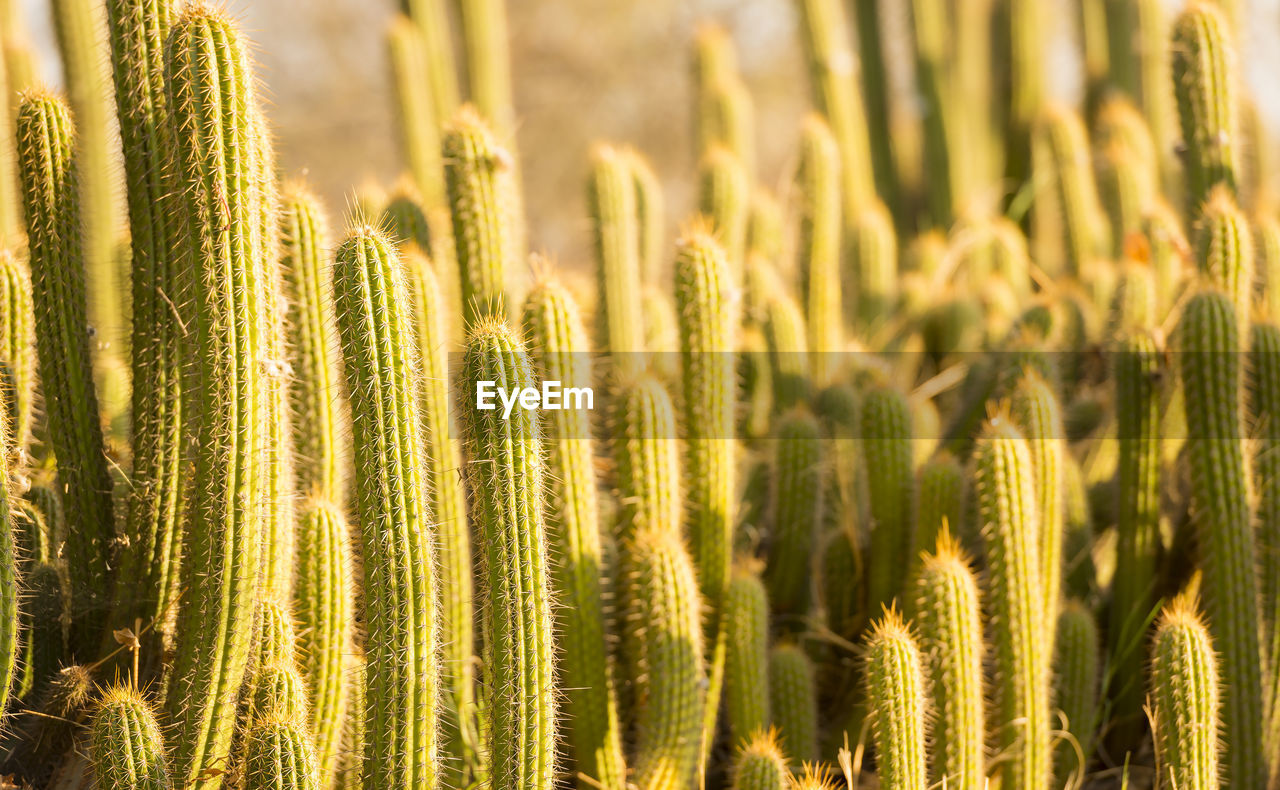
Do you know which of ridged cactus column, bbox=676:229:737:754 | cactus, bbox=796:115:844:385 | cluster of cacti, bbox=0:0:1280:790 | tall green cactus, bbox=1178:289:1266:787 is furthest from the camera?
cactus, bbox=796:115:844:385

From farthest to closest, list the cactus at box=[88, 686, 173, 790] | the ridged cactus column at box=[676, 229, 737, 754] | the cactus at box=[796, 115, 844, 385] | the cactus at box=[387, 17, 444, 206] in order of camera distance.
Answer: the cactus at box=[387, 17, 444, 206] < the cactus at box=[796, 115, 844, 385] < the ridged cactus column at box=[676, 229, 737, 754] < the cactus at box=[88, 686, 173, 790]

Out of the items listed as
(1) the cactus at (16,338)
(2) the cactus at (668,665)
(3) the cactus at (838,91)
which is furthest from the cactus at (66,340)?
(3) the cactus at (838,91)

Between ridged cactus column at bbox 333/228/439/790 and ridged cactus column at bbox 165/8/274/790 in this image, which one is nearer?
ridged cactus column at bbox 333/228/439/790

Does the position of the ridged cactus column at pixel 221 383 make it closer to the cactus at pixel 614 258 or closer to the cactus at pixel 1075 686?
the cactus at pixel 614 258

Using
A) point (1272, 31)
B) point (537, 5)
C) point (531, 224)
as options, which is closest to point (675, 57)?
point (537, 5)

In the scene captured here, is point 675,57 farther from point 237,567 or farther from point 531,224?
point 237,567

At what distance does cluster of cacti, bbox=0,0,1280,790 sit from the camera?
2.31 m

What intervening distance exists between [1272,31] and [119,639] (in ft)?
31.7

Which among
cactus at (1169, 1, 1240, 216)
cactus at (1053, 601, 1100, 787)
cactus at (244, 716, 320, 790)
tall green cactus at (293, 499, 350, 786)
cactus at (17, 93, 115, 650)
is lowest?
cactus at (1053, 601, 1100, 787)

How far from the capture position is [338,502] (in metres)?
2.89

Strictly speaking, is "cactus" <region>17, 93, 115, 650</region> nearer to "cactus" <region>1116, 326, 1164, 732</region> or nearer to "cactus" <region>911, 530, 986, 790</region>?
"cactus" <region>911, 530, 986, 790</region>

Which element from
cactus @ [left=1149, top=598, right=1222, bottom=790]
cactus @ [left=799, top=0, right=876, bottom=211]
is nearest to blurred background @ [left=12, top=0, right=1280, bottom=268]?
cactus @ [left=799, top=0, right=876, bottom=211]

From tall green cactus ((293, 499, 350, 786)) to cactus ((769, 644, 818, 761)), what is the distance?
45.6 inches

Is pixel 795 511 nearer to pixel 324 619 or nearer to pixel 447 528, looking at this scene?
pixel 447 528
